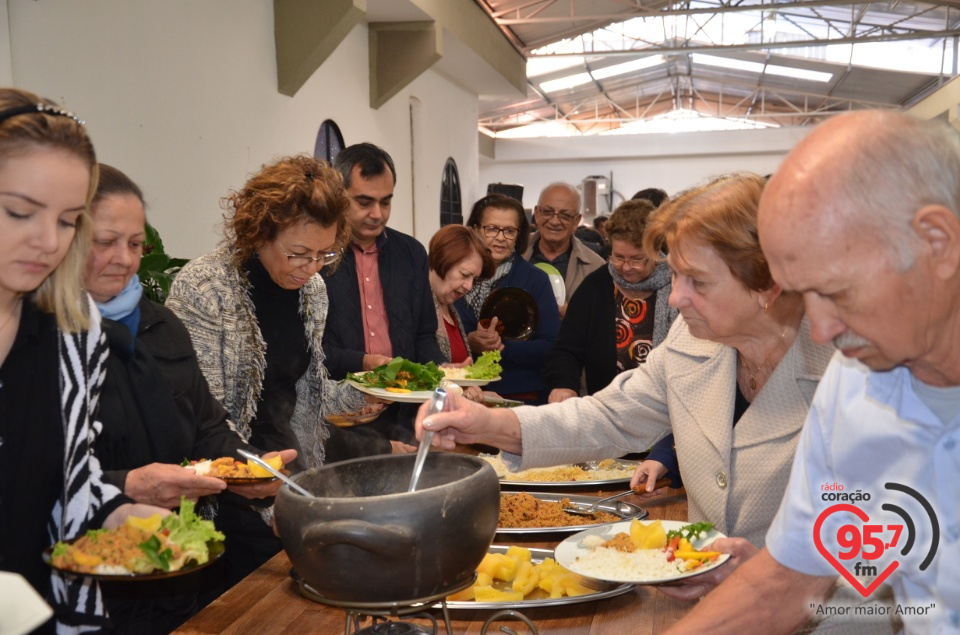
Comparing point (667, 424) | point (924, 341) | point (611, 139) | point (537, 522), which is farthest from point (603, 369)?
point (611, 139)

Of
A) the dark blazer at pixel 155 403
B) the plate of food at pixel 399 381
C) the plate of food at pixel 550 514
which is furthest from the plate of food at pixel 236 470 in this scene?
the plate of food at pixel 399 381

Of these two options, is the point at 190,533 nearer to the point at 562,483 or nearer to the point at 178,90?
the point at 562,483

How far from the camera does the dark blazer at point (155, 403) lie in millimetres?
2066

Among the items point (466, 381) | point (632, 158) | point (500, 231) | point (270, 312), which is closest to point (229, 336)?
point (270, 312)

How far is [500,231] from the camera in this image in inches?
180

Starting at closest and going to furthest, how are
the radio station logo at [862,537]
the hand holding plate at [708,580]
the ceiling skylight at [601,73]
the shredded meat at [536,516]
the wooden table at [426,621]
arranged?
1. the radio station logo at [862,537]
2. the wooden table at [426,621]
3. the hand holding plate at [708,580]
4. the shredded meat at [536,516]
5. the ceiling skylight at [601,73]

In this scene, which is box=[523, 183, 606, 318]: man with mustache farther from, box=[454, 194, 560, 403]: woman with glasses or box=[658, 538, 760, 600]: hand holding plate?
box=[658, 538, 760, 600]: hand holding plate

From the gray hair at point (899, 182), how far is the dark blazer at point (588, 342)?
2577mm

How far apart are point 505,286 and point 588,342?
80 cm

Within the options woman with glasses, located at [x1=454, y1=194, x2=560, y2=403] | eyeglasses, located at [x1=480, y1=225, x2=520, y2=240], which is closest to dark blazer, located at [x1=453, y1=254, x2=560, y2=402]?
woman with glasses, located at [x1=454, y1=194, x2=560, y2=403]

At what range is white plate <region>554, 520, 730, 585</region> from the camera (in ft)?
5.17

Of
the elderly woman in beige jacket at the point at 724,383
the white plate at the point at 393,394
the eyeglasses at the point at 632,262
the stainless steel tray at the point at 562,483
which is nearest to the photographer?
the elderly woman in beige jacket at the point at 724,383

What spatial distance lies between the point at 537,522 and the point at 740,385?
535 mm

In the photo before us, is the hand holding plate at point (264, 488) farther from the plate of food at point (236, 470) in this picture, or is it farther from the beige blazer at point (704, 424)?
the beige blazer at point (704, 424)
